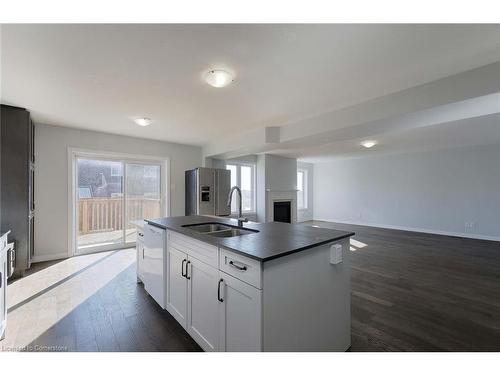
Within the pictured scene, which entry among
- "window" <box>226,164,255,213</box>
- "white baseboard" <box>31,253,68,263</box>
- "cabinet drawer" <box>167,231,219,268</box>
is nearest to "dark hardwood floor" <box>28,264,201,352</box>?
"cabinet drawer" <box>167,231,219,268</box>

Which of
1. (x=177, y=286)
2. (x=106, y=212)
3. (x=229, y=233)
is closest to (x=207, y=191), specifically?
(x=106, y=212)

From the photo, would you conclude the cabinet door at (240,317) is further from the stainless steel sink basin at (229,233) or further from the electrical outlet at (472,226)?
the electrical outlet at (472,226)

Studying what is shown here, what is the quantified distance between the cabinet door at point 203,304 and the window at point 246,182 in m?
4.60

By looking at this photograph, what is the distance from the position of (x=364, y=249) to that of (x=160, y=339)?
4121mm

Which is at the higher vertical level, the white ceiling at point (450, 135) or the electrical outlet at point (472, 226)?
the white ceiling at point (450, 135)

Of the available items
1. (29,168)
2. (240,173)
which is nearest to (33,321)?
(29,168)

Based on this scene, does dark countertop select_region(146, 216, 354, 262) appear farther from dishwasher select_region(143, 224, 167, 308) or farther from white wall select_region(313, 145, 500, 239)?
white wall select_region(313, 145, 500, 239)

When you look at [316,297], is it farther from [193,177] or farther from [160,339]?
[193,177]

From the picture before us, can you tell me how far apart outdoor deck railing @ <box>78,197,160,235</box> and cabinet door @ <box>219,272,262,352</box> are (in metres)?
4.08

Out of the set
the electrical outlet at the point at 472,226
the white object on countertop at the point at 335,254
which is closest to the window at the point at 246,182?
the white object on countertop at the point at 335,254

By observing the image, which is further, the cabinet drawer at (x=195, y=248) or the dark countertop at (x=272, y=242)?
the cabinet drawer at (x=195, y=248)

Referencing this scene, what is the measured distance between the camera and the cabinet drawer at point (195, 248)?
155 cm

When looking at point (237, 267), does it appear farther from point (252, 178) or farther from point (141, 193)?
point (252, 178)

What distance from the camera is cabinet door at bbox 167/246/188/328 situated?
1900 mm
